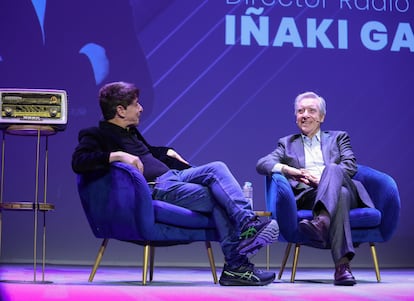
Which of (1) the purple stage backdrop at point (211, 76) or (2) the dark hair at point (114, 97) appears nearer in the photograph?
(2) the dark hair at point (114, 97)

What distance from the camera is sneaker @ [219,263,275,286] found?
366 cm

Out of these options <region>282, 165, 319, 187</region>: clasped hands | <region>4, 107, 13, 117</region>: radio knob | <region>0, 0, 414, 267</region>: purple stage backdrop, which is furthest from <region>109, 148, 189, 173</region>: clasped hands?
<region>0, 0, 414, 267</region>: purple stage backdrop

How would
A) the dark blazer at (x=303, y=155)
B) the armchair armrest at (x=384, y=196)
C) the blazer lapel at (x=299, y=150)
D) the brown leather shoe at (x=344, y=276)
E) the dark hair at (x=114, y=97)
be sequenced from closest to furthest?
the brown leather shoe at (x=344, y=276)
the dark hair at (x=114, y=97)
the armchair armrest at (x=384, y=196)
the dark blazer at (x=303, y=155)
the blazer lapel at (x=299, y=150)

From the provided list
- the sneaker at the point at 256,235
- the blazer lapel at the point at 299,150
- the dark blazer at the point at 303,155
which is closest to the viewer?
the sneaker at the point at 256,235

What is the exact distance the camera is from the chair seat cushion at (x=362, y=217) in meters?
4.12

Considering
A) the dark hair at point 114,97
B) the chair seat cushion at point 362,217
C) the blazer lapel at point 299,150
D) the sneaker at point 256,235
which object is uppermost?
the dark hair at point 114,97

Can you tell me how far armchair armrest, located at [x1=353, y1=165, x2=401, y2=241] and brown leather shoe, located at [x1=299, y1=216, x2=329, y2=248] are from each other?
1.52 feet

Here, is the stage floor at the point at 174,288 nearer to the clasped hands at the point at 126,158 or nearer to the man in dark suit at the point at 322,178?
the man in dark suit at the point at 322,178

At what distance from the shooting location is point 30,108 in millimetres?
Result: 3873

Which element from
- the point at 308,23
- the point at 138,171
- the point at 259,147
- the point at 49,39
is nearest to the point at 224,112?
the point at 259,147

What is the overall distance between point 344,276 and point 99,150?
1.40 metres

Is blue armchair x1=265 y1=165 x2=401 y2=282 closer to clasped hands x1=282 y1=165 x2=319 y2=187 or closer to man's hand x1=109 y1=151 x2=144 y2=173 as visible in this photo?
clasped hands x1=282 y1=165 x2=319 y2=187

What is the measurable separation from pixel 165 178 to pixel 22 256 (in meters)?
2.10

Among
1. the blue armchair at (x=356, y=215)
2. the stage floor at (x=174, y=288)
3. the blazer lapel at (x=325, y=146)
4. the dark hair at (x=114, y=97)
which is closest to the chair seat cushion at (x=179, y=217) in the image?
the stage floor at (x=174, y=288)
